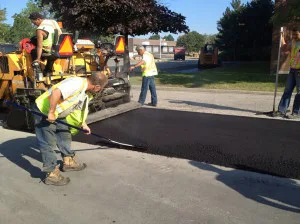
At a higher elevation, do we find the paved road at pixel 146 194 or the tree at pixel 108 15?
the tree at pixel 108 15

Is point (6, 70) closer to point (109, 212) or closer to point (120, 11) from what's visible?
point (109, 212)

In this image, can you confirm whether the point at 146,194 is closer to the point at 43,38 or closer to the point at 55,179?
the point at 55,179

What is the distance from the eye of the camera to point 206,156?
4.77 metres

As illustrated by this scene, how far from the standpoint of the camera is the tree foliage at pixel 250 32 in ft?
110

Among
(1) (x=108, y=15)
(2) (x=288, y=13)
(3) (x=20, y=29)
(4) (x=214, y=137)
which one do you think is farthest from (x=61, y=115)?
(3) (x=20, y=29)

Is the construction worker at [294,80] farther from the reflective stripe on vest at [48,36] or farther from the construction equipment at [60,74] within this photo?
the reflective stripe on vest at [48,36]

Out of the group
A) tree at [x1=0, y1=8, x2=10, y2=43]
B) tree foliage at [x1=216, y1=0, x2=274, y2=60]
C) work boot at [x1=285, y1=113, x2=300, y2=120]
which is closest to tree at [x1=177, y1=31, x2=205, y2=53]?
tree foliage at [x1=216, y1=0, x2=274, y2=60]

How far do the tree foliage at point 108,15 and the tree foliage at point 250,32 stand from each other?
21.6 meters

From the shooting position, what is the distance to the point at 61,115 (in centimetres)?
384

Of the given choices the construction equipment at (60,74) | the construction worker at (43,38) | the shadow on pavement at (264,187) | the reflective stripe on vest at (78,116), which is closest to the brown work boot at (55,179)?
the reflective stripe on vest at (78,116)

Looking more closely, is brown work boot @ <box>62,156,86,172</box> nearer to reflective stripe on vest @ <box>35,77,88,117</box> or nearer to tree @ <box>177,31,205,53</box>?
reflective stripe on vest @ <box>35,77,88,117</box>

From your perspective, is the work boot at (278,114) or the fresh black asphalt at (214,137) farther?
the work boot at (278,114)

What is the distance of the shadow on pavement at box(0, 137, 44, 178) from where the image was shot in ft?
14.4

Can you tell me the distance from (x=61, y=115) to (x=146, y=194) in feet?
4.39
